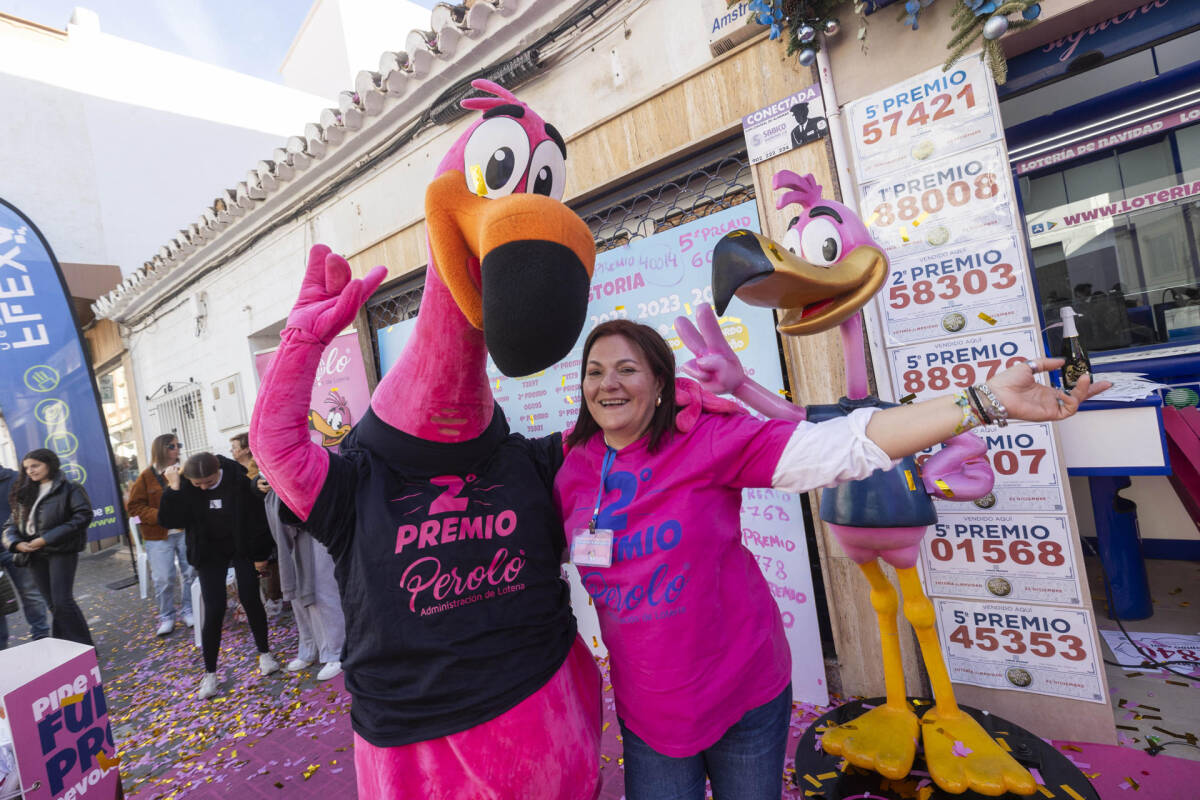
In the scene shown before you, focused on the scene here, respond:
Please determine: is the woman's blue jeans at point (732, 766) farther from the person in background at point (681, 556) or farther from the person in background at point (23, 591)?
the person in background at point (23, 591)

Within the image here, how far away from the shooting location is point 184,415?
820 centimetres

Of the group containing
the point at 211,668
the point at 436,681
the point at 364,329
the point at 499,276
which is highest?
the point at 364,329

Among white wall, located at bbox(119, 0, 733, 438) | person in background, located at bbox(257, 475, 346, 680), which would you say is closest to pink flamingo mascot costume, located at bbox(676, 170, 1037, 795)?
white wall, located at bbox(119, 0, 733, 438)

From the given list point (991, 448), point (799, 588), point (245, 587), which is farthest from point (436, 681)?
point (245, 587)

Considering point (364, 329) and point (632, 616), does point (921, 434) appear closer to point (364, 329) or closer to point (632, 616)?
point (632, 616)

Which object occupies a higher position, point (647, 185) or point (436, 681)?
point (647, 185)

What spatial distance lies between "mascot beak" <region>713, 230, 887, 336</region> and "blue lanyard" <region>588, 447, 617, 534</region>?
0.46 metres

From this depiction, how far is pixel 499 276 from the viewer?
0.91 meters

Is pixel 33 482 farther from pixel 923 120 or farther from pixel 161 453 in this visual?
pixel 923 120

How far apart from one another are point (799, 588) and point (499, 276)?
226cm

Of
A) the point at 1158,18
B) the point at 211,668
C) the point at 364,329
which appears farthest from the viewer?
the point at 364,329

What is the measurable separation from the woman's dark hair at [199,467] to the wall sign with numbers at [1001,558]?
13.8 feet

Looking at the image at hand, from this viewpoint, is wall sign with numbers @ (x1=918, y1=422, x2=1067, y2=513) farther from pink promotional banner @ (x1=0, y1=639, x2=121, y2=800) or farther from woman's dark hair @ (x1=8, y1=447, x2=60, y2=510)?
woman's dark hair @ (x1=8, y1=447, x2=60, y2=510)

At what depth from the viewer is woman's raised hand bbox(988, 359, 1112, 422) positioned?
1028mm
